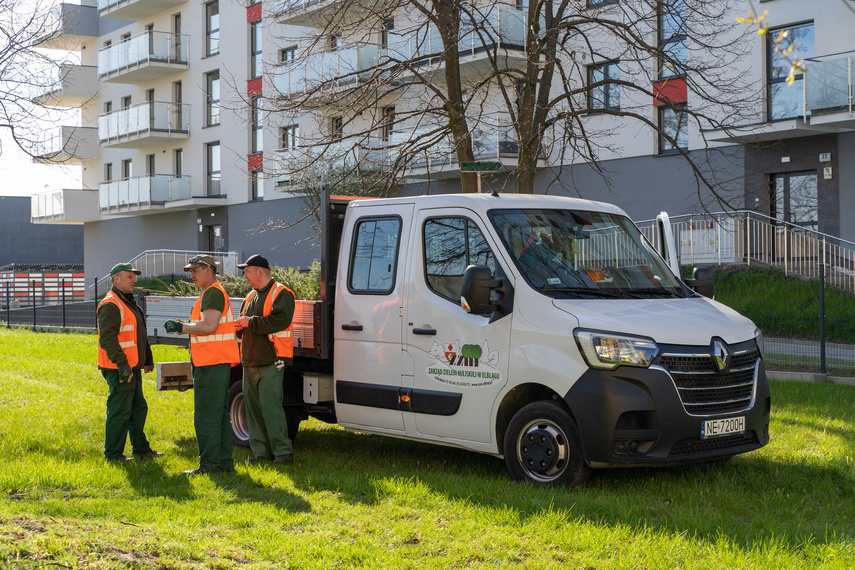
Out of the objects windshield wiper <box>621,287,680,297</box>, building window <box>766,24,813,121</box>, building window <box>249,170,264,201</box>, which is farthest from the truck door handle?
building window <box>249,170,264,201</box>

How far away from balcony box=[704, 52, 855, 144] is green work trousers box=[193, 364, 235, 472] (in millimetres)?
15366

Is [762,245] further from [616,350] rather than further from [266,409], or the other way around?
[616,350]

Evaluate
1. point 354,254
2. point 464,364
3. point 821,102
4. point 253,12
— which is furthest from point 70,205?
point 464,364

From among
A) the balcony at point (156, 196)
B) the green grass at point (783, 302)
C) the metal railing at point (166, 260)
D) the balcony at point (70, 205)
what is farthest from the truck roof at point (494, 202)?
the balcony at point (70, 205)

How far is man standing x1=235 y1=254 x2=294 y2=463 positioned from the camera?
8.30 metres

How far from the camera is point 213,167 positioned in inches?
1618

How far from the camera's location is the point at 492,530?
6039mm

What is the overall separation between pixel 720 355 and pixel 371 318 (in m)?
2.87

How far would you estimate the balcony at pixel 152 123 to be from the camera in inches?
1641

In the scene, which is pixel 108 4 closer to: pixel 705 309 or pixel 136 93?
pixel 136 93

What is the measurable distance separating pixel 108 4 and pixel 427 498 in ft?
140

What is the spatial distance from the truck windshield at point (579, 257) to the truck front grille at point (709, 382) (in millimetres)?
819

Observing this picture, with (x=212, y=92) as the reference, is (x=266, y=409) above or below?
below

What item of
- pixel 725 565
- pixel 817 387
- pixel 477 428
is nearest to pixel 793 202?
pixel 817 387
